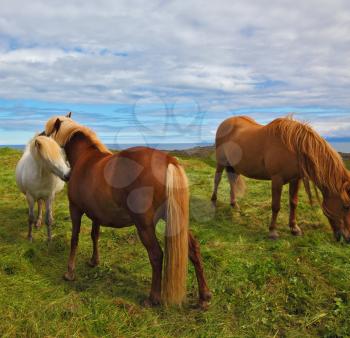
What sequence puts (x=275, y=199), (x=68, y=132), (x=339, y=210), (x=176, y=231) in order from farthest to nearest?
(x=275, y=199) < (x=339, y=210) < (x=68, y=132) < (x=176, y=231)

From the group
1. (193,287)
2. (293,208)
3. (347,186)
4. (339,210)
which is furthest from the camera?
(293,208)

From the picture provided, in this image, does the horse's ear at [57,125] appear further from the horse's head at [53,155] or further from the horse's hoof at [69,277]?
the horse's hoof at [69,277]

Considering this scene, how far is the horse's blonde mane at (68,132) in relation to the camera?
17.9 feet

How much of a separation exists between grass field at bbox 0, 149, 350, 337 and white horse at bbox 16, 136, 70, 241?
0.74 m

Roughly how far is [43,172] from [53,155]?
2.81 ft

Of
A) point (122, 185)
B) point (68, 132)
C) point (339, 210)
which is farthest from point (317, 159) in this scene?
point (68, 132)

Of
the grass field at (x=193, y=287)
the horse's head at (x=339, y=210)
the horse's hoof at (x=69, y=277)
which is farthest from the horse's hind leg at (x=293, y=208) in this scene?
the horse's hoof at (x=69, y=277)

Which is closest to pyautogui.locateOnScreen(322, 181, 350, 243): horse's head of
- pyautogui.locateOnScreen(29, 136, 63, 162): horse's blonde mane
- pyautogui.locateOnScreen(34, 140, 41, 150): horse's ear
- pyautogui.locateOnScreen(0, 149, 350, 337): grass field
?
pyautogui.locateOnScreen(0, 149, 350, 337): grass field

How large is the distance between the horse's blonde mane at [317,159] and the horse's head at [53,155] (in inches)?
147

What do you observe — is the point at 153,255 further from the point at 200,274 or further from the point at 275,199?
the point at 275,199

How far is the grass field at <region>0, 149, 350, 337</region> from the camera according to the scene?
153 inches

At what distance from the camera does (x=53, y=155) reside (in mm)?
5605

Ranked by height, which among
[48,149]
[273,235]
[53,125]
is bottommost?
[273,235]

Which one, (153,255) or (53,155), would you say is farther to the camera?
(53,155)
